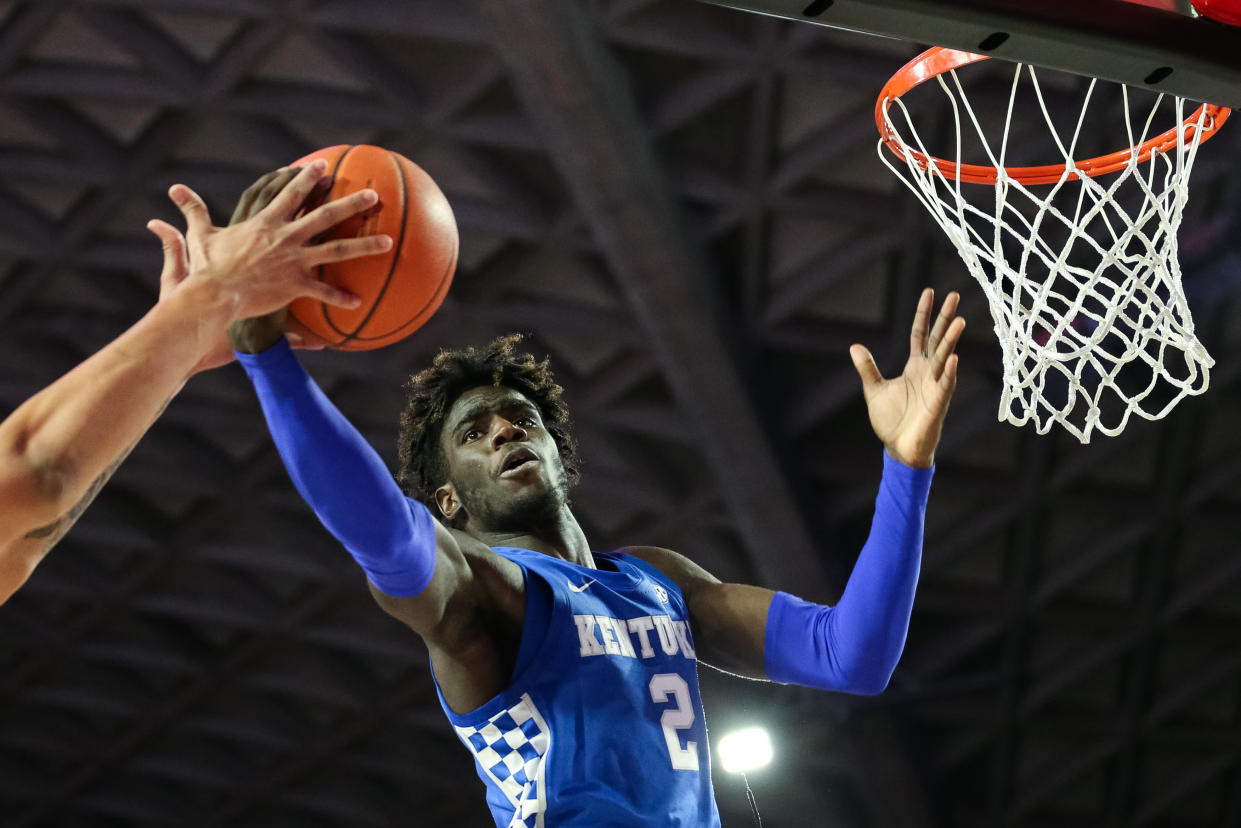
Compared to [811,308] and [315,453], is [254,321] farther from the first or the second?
[811,308]

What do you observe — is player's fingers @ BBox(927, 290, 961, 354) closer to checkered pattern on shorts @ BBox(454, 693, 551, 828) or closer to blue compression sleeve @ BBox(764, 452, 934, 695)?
blue compression sleeve @ BBox(764, 452, 934, 695)

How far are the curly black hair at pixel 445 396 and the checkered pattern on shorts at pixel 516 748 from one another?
0.78m

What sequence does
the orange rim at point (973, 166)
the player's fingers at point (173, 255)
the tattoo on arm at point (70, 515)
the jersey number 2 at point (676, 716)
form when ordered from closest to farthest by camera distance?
the tattoo on arm at point (70, 515) < the player's fingers at point (173, 255) < the jersey number 2 at point (676, 716) < the orange rim at point (973, 166)

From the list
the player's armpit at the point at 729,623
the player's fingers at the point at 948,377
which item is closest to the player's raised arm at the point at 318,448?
the player's armpit at the point at 729,623

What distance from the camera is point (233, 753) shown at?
45.7ft

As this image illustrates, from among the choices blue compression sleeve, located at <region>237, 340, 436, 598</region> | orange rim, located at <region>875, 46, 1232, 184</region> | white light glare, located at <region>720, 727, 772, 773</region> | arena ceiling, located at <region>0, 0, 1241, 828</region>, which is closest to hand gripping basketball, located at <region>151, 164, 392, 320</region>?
blue compression sleeve, located at <region>237, 340, 436, 598</region>

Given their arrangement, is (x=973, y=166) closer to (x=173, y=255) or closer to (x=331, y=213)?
(x=331, y=213)

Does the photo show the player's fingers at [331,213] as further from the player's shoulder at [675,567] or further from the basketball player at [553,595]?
the player's shoulder at [675,567]

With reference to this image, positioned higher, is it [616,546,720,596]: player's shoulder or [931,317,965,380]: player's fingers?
[931,317,965,380]: player's fingers

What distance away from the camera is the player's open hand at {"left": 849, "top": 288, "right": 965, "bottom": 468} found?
2.80 metres

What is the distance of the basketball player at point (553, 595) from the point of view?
85.3 inches

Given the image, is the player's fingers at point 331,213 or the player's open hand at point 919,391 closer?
the player's fingers at point 331,213

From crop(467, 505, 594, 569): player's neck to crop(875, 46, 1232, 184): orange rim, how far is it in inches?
61.3

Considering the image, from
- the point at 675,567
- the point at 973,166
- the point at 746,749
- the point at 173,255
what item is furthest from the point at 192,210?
the point at 746,749
